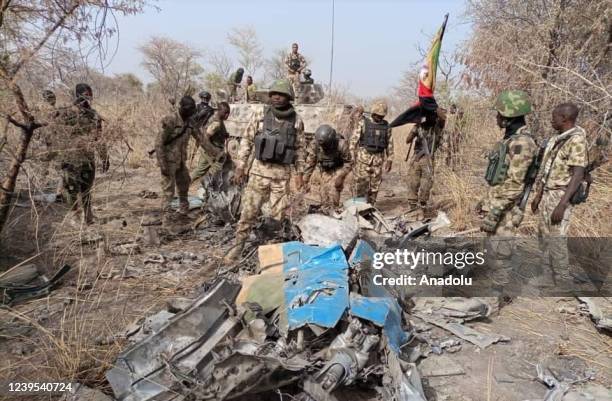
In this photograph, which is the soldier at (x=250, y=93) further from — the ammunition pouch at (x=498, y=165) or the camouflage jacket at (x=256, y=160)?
the ammunition pouch at (x=498, y=165)

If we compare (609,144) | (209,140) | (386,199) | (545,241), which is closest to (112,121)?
(209,140)

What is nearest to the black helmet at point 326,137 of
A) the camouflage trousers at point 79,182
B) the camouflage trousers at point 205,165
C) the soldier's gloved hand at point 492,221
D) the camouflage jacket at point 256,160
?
the camouflage jacket at point 256,160

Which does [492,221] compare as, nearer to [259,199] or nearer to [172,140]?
[259,199]

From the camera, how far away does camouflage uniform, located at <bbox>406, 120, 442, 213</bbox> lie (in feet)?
21.3

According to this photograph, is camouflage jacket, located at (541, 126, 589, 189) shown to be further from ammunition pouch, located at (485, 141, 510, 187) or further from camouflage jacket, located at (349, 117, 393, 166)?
camouflage jacket, located at (349, 117, 393, 166)

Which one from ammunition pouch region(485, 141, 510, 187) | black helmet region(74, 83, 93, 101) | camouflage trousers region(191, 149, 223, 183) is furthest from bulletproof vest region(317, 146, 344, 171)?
black helmet region(74, 83, 93, 101)

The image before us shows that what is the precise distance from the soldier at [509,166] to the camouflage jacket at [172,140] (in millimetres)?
3847

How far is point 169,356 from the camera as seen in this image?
234 cm

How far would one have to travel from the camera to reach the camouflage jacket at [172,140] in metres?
5.45

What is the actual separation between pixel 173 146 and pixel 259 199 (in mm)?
1727

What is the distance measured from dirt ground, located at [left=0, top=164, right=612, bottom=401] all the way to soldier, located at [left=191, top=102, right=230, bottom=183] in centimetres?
111

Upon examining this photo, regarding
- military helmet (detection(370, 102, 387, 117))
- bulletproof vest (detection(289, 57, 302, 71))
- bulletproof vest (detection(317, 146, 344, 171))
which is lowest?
bulletproof vest (detection(317, 146, 344, 171))

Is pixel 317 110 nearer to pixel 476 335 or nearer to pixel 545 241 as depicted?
pixel 545 241

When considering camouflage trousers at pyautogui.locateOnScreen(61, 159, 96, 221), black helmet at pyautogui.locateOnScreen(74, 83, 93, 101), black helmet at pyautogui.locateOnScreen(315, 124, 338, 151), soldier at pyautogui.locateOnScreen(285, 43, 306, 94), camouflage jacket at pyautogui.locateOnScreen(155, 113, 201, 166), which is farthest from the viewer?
soldier at pyautogui.locateOnScreen(285, 43, 306, 94)
